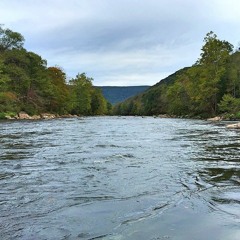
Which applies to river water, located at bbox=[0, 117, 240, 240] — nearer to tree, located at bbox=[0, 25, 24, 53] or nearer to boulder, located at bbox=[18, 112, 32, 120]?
boulder, located at bbox=[18, 112, 32, 120]

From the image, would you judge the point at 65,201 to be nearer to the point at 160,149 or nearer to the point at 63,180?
the point at 63,180

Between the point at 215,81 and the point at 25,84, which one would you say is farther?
the point at 25,84

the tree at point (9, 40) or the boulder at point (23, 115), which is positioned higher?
the tree at point (9, 40)

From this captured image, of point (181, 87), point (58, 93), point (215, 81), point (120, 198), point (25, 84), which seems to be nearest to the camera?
point (120, 198)

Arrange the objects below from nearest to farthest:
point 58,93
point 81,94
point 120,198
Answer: point 120,198 → point 58,93 → point 81,94

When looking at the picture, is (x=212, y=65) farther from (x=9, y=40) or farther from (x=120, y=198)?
(x=120, y=198)

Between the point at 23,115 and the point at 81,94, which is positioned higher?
the point at 81,94

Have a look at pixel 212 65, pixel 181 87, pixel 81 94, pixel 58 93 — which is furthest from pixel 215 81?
pixel 81 94

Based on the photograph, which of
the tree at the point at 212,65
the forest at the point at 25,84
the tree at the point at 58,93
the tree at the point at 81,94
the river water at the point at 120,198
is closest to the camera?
the river water at the point at 120,198

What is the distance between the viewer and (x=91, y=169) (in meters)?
9.00

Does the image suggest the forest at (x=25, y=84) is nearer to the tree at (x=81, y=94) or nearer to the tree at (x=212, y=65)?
the tree at (x=81, y=94)

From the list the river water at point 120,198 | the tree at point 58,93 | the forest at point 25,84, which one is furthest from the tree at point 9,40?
the river water at point 120,198

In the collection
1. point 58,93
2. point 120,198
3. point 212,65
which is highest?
point 212,65

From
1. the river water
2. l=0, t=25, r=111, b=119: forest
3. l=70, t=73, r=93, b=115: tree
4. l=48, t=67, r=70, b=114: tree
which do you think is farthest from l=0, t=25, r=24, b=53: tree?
the river water
